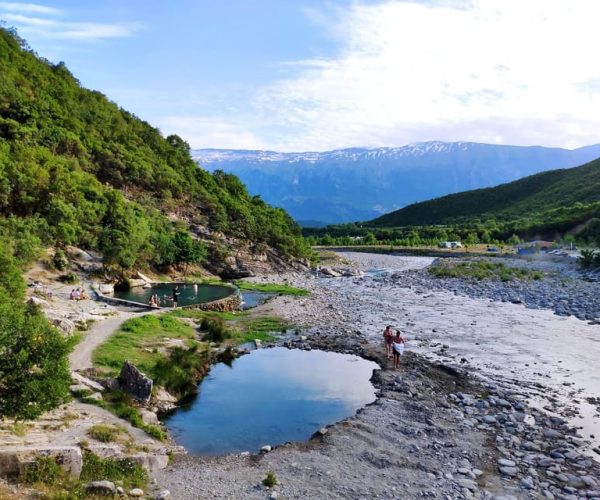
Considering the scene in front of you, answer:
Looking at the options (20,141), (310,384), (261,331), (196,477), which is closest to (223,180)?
(20,141)

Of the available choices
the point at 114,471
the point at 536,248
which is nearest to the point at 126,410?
the point at 114,471

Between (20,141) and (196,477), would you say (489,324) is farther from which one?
(20,141)

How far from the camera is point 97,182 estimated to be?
68812 millimetres

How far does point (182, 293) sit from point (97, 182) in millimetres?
25902

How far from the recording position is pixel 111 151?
8556 centimetres

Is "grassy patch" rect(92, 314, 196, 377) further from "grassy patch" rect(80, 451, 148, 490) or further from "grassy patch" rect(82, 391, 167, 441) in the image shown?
"grassy patch" rect(80, 451, 148, 490)

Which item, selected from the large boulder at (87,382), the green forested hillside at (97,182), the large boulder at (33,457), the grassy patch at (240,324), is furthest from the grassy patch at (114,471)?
the green forested hillside at (97,182)

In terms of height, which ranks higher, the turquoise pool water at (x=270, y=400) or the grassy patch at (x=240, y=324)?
the grassy patch at (x=240, y=324)

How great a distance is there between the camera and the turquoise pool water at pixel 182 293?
154 ft

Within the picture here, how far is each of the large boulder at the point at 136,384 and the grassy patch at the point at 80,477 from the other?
21.6 feet

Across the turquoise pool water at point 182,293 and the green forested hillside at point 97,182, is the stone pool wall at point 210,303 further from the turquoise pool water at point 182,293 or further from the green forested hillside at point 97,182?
the green forested hillside at point 97,182

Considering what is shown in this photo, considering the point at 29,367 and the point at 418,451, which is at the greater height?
the point at 29,367

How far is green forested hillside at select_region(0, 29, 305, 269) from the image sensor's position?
5594cm

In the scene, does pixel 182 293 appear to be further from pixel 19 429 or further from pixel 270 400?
pixel 19 429
